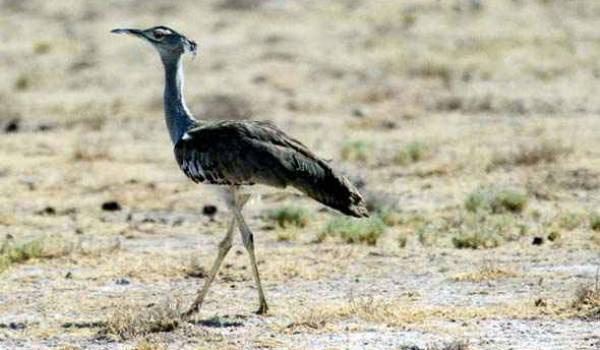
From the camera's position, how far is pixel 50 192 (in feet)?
48.6

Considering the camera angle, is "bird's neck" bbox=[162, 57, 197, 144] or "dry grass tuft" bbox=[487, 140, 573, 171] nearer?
"bird's neck" bbox=[162, 57, 197, 144]

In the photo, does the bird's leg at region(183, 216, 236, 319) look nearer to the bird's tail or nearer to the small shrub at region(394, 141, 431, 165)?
the bird's tail

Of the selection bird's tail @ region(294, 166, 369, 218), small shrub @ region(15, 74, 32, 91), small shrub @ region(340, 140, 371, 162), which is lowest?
small shrub @ region(340, 140, 371, 162)

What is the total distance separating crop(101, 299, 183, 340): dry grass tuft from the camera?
8453 millimetres

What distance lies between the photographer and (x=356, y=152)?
16703 mm

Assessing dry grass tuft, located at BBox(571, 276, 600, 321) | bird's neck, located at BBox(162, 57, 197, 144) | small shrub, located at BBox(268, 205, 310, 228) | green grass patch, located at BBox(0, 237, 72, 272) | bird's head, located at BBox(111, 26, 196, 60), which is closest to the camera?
dry grass tuft, located at BBox(571, 276, 600, 321)

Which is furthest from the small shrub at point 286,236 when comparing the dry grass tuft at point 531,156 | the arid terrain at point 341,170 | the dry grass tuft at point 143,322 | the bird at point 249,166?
the dry grass tuft at point 531,156

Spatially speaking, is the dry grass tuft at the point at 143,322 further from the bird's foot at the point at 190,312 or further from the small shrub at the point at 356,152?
the small shrub at the point at 356,152

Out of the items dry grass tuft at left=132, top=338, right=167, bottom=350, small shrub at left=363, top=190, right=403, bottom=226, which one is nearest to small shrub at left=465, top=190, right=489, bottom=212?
small shrub at left=363, top=190, right=403, bottom=226

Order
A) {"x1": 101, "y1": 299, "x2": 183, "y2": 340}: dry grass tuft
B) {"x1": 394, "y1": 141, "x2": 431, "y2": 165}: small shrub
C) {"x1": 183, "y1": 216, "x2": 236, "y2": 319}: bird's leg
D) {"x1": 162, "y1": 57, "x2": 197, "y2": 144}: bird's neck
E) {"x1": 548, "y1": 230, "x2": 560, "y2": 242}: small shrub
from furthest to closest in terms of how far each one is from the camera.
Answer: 1. {"x1": 394, "y1": 141, "x2": 431, "y2": 165}: small shrub
2. {"x1": 548, "y1": 230, "x2": 560, "y2": 242}: small shrub
3. {"x1": 162, "y1": 57, "x2": 197, "y2": 144}: bird's neck
4. {"x1": 183, "y1": 216, "x2": 236, "y2": 319}: bird's leg
5. {"x1": 101, "y1": 299, "x2": 183, "y2": 340}: dry grass tuft

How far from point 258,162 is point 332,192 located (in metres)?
0.49

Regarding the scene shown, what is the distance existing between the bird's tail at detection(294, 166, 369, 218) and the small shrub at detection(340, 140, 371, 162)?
7608mm

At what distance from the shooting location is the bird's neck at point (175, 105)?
31.1 ft

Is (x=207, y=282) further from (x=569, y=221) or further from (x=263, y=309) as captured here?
(x=569, y=221)
